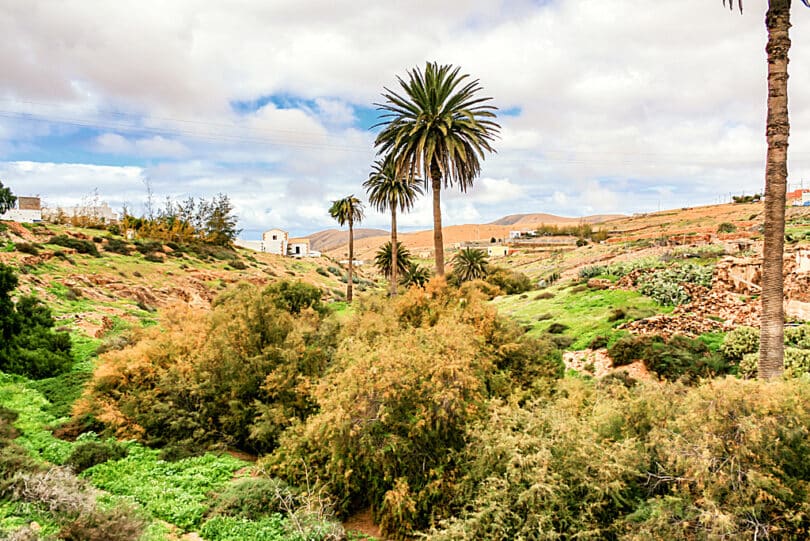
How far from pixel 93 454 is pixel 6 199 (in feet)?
232

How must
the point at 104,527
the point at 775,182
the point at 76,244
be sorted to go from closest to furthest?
the point at 104,527, the point at 775,182, the point at 76,244

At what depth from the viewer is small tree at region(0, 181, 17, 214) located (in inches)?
2407

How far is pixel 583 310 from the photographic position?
2505 centimetres

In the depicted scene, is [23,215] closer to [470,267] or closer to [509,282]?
[470,267]

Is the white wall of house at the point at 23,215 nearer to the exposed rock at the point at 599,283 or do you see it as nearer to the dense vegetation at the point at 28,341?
the dense vegetation at the point at 28,341

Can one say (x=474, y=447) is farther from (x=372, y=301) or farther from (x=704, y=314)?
(x=704, y=314)

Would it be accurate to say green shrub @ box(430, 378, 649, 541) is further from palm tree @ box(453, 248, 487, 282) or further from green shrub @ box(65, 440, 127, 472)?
palm tree @ box(453, 248, 487, 282)

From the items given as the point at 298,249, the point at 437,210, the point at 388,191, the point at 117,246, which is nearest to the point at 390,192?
the point at 388,191

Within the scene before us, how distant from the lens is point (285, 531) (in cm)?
880

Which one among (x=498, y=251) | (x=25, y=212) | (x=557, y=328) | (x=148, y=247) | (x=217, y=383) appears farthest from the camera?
(x=498, y=251)

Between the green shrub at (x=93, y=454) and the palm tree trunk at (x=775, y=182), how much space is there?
15.0m

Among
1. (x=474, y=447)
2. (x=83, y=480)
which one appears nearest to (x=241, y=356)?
(x=83, y=480)

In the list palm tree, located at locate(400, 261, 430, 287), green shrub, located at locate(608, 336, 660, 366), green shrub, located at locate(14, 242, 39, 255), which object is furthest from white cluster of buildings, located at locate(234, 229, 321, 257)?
green shrub, located at locate(608, 336, 660, 366)

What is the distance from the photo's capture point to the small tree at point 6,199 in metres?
61.2
